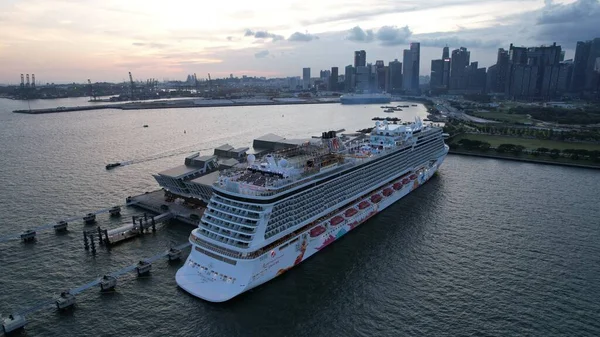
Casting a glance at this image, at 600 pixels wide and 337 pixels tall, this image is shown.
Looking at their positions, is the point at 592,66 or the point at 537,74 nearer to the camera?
the point at 537,74

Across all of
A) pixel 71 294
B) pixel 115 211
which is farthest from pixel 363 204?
pixel 115 211

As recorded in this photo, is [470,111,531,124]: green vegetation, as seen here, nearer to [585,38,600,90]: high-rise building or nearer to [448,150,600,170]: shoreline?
[448,150,600,170]: shoreline

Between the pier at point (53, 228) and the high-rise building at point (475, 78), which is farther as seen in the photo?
the high-rise building at point (475, 78)

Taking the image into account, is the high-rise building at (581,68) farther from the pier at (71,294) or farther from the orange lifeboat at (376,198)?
the pier at (71,294)

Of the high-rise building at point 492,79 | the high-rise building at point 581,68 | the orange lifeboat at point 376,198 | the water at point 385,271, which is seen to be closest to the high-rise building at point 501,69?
the high-rise building at point 492,79

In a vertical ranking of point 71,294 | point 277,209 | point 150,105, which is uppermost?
point 150,105

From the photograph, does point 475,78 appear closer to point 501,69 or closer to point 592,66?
point 501,69
